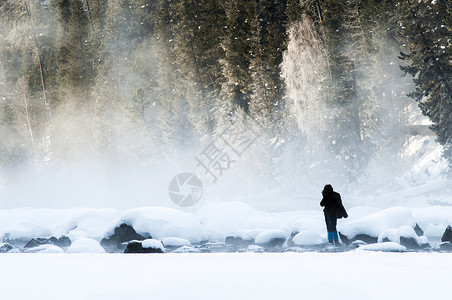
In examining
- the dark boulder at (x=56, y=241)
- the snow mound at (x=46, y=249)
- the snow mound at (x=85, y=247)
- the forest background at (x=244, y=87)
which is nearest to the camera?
the snow mound at (x=85, y=247)

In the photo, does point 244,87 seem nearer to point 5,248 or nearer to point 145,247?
point 5,248

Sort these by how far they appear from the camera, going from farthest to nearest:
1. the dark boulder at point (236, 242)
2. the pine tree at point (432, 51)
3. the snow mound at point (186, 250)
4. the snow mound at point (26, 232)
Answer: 1. the pine tree at point (432, 51)
2. the snow mound at point (26, 232)
3. the dark boulder at point (236, 242)
4. the snow mound at point (186, 250)

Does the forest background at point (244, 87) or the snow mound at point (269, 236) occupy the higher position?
the forest background at point (244, 87)

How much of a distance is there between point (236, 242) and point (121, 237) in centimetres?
364

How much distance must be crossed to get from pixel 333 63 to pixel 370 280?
23800 millimetres

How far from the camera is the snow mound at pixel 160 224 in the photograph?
14.0 m

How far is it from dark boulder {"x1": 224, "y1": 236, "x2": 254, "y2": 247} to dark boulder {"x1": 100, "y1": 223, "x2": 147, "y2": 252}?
2.65m

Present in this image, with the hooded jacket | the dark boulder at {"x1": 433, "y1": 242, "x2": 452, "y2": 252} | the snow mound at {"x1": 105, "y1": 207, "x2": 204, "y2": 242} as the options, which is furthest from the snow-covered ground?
the snow mound at {"x1": 105, "y1": 207, "x2": 204, "y2": 242}

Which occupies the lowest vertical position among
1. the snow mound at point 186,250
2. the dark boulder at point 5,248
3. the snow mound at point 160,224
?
the snow mound at point 186,250

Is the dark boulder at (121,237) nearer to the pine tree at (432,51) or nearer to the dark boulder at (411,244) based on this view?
the dark boulder at (411,244)

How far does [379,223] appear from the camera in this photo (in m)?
12.8

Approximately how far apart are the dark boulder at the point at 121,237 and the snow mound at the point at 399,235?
706 centimetres

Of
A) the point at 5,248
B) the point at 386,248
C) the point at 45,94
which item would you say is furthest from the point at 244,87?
the point at 45,94

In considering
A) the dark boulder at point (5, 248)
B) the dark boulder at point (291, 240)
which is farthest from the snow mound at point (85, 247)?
the dark boulder at point (291, 240)
